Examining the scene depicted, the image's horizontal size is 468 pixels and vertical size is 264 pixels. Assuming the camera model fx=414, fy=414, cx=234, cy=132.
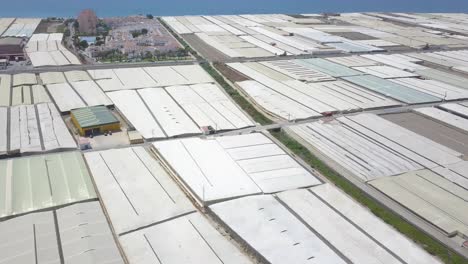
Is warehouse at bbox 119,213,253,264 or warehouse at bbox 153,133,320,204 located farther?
warehouse at bbox 153,133,320,204

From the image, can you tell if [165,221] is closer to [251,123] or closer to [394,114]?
[251,123]

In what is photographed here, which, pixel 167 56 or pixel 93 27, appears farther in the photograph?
pixel 93 27

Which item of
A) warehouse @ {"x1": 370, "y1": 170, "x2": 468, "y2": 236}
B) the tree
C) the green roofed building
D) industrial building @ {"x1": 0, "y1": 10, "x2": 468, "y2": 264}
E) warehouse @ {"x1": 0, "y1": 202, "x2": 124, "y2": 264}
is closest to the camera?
warehouse @ {"x1": 0, "y1": 202, "x2": 124, "y2": 264}

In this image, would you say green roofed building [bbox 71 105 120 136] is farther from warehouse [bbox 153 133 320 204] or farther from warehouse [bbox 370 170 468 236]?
warehouse [bbox 370 170 468 236]

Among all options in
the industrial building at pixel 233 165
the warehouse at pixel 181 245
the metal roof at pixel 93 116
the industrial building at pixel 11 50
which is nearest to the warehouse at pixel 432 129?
the industrial building at pixel 233 165

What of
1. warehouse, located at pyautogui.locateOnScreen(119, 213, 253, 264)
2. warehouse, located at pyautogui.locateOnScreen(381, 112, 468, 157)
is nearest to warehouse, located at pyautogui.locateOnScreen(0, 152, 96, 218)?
warehouse, located at pyautogui.locateOnScreen(119, 213, 253, 264)

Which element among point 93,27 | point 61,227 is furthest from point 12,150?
point 93,27

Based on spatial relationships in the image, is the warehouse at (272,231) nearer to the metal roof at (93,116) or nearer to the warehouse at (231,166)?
the warehouse at (231,166)
